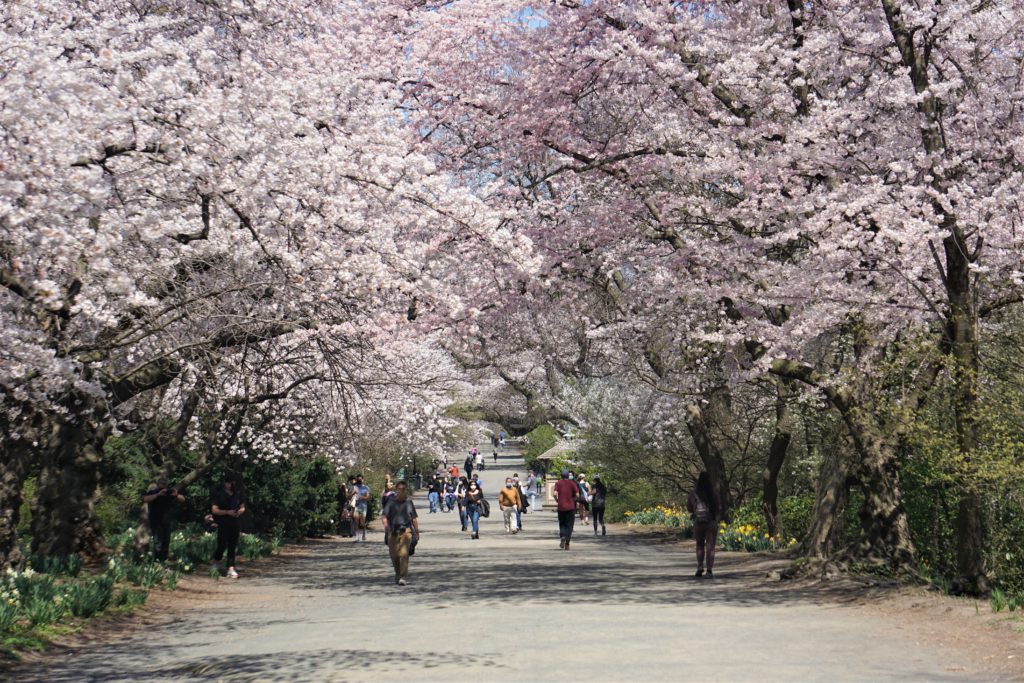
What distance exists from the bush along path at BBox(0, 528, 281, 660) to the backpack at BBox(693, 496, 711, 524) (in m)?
7.90

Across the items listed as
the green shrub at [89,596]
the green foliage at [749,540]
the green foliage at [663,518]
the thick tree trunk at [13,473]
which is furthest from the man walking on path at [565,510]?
the thick tree trunk at [13,473]

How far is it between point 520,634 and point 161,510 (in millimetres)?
9758

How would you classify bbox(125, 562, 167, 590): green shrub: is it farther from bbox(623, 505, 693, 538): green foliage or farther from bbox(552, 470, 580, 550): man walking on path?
bbox(623, 505, 693, 538): green foliage

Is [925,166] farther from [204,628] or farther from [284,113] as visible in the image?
[204,628]

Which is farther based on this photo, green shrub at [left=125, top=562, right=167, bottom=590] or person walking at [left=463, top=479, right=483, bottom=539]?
person walking at [left=463, top=479, right=483, bottom=539]

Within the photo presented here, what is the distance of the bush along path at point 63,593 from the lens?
479 inches

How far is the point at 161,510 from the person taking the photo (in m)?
20.3

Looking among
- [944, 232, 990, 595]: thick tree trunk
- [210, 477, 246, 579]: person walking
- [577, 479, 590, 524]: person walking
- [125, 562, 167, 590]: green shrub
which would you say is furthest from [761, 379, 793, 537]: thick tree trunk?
[125, 562, 167, 590]: green shrub

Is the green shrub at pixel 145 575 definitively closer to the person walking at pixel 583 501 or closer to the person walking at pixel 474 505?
the person walking at pixel 474 505

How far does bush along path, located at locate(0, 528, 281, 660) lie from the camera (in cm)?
1216

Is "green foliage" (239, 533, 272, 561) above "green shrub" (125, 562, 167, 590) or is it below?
above

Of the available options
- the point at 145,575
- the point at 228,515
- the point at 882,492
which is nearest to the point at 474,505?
the point at 228,515

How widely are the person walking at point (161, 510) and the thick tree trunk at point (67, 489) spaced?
49.7 inches

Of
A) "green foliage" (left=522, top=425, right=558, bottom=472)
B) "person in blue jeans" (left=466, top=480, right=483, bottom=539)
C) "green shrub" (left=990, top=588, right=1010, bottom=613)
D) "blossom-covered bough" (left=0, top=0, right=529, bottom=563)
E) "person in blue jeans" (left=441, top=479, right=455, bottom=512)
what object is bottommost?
"green shrub" (left=990, top=588, right=1010, bottom=613)
